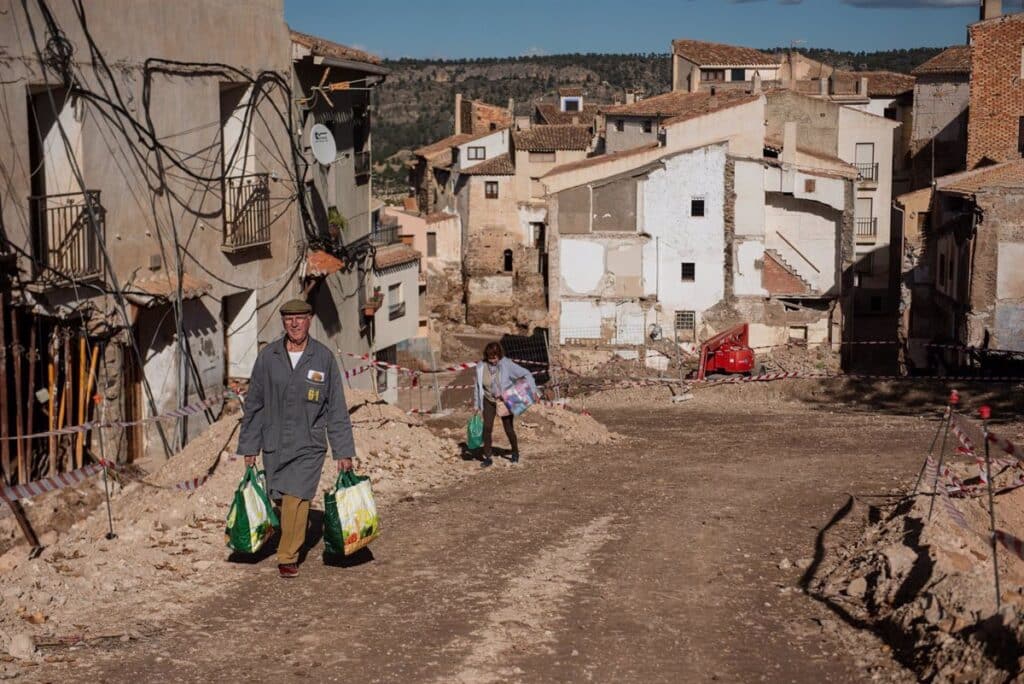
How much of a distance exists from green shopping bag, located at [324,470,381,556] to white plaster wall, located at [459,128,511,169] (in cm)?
5685

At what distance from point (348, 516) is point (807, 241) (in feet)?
122

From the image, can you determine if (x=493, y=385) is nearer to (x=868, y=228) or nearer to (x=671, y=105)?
(x=868, y=228)

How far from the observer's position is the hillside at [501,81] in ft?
504

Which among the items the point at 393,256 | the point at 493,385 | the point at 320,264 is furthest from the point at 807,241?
the point at 493,385

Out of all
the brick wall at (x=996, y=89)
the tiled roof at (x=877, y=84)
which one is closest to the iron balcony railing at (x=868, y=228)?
the tiled roof at (x=877, y=84)

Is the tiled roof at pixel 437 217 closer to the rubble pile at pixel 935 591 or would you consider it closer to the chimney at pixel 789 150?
the chimney at pixel 789 150

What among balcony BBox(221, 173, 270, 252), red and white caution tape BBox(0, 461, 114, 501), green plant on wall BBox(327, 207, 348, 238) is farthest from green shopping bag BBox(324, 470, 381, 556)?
green plant on wall BBox(327, 207, 348, 238)

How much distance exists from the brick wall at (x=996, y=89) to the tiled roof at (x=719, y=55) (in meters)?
24.7

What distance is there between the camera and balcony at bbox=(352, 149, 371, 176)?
2688cm

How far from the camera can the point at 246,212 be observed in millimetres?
19672

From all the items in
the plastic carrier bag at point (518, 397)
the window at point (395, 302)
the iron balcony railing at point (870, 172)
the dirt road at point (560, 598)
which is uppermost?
the iron balcony railing at point (870, 172)

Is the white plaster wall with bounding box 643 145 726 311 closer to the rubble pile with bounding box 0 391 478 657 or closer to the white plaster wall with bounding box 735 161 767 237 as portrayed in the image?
the white plaster wall with bounding box 735 161 767 237

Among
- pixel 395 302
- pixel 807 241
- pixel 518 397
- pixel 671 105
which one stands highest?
pixel 671 105

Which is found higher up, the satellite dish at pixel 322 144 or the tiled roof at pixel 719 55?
the tiled roof at pixel 719 55
